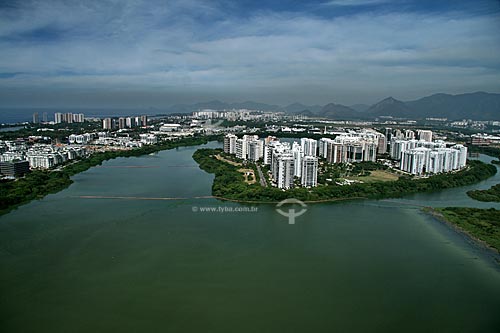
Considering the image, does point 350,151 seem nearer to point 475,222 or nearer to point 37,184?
point 475,222

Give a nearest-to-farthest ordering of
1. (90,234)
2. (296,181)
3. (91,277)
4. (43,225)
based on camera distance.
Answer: (91,277) → (90,234) → (43,225) → (296,181)

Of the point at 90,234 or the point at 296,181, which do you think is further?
the point at 296,181

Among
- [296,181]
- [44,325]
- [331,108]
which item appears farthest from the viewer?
[331,108]

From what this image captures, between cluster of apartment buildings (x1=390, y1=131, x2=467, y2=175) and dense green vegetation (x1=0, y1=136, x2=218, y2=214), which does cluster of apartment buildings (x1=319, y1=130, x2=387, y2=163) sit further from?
dense green vegetation (x1=0, y1=136, x2=218, y2=214)

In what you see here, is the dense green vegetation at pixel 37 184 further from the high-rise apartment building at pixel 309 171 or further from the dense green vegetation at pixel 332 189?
the high-rise apartment building at pixel 309 171

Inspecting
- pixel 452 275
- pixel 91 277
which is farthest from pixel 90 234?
pixel 452 275

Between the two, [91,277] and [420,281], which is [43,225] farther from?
[420,281]
